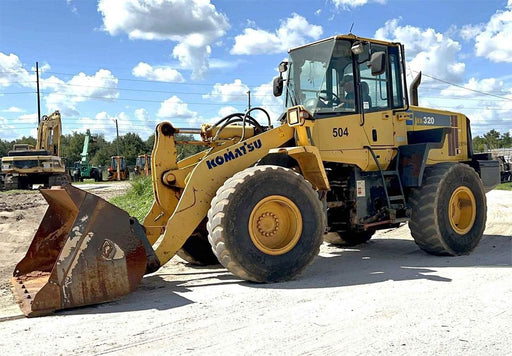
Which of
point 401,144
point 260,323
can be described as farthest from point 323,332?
point 401,144

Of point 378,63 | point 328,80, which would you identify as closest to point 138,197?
point 328,80

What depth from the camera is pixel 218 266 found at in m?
6.69

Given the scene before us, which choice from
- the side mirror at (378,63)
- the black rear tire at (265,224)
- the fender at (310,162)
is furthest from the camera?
the side mirror at (378,63)

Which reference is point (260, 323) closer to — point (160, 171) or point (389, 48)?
point (160, 171)

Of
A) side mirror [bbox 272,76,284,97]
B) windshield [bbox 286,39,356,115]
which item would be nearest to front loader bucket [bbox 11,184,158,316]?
windshield [bbox 286,39,356,115]

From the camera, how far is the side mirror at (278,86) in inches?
304

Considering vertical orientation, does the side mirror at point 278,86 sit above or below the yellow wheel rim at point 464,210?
above

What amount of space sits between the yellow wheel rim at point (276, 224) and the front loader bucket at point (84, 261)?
4.00 ft

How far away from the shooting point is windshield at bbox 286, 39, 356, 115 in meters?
6.90

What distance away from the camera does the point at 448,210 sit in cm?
735

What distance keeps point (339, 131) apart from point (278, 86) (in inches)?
57.5

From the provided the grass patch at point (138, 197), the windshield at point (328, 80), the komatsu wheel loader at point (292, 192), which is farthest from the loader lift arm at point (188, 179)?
the grass patch at point (138, 197)

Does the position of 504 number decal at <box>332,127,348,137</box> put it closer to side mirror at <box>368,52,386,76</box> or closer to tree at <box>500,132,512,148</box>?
side mirror at <box>368,52,386,76</box>

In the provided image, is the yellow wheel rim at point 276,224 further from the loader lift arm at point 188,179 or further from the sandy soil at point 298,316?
the loader lift arm at point 188,179
